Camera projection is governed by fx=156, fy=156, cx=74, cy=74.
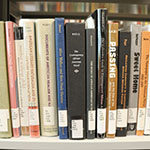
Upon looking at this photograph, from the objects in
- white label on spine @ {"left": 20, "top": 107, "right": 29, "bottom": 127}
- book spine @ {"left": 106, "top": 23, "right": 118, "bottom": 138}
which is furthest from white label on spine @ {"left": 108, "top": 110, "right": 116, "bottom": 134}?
white label on spine @ {"left": 20, "top": 107, "right": 29, "bottom": 127}

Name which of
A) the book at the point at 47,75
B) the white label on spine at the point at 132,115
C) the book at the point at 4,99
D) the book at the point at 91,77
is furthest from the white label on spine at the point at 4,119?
the white label on spine at the point at 132,115

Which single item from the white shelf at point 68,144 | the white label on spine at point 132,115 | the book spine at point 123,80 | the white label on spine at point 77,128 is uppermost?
the book spine at point 123,80

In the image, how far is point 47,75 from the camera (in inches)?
17.6

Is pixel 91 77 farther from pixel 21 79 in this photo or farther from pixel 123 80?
pixel 21 79

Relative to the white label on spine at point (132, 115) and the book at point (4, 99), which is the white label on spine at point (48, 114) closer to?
the book at point (4, 99)

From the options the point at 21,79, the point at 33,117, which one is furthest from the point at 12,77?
the point at 33,117

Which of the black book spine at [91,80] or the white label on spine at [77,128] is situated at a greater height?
the black book spine at [91,80]

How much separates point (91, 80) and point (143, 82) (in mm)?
159

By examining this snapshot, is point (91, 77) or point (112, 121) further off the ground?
point (91, 77)

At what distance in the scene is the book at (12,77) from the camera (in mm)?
438

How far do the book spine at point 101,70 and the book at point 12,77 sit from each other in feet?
0.78

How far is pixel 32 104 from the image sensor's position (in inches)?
17.9

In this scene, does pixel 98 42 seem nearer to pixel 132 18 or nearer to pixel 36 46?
pixel 36 46

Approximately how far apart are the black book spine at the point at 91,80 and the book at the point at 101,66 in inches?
0.5
